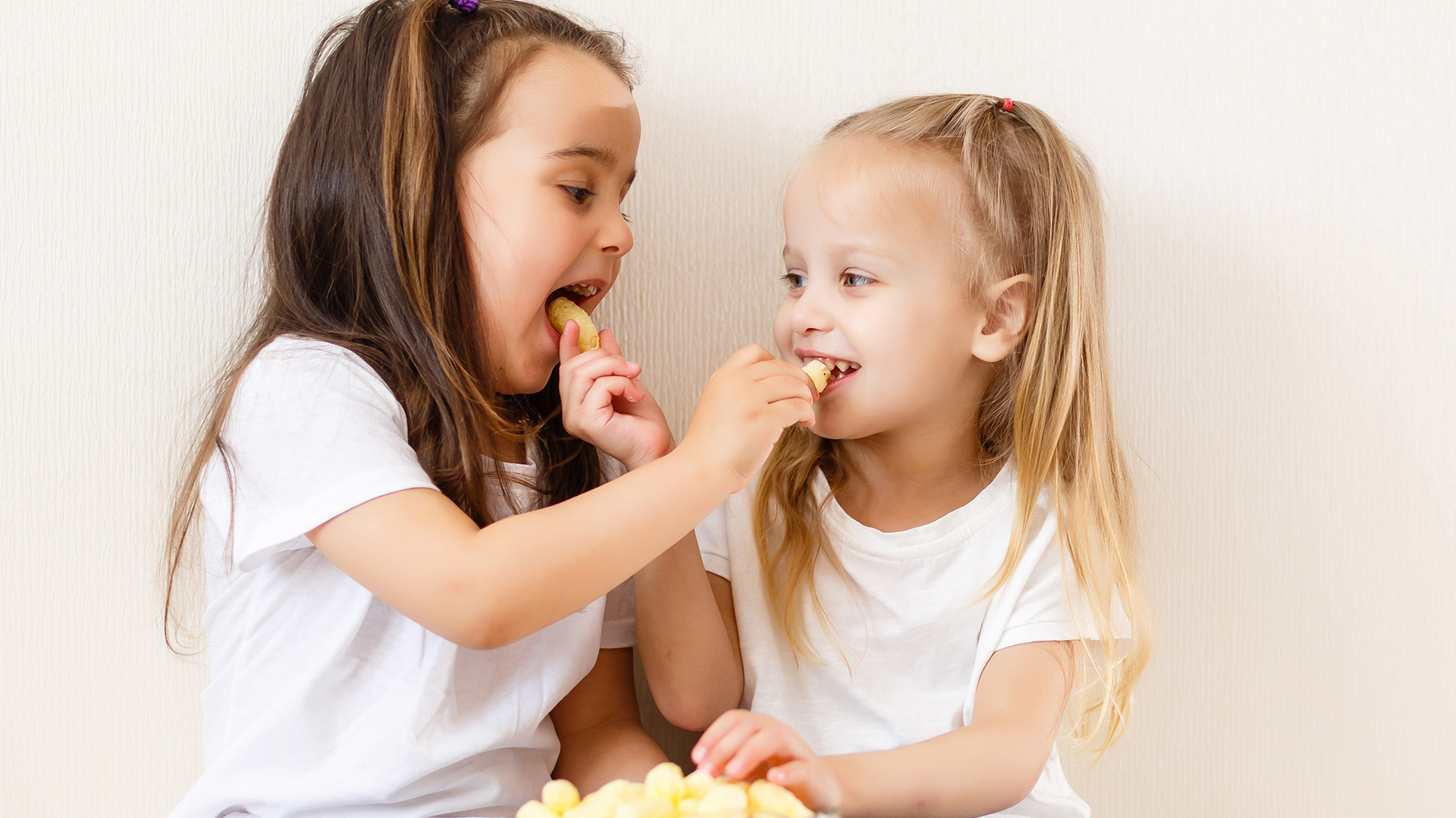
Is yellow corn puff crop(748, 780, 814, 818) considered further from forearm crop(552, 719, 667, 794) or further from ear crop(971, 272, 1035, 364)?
ear crop(971, 272, 1035, 364)

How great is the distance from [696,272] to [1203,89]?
56 centimetres

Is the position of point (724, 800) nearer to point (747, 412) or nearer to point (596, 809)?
point (596, 809)

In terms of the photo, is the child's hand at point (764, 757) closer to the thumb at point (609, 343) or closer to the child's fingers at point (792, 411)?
the child's fingers at point (792, 411)

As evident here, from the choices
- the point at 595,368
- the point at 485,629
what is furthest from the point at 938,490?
the point at 485,629

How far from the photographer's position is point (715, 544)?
101cm

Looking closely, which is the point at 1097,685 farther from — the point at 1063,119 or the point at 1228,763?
the point at 1063,119

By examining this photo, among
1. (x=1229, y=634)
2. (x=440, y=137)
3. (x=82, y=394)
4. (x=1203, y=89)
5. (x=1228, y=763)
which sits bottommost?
(x=1228, y=763)

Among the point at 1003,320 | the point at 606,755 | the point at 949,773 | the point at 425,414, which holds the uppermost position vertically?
the point at 1003,320

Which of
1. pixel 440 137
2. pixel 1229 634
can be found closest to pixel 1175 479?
pixel 1229 634

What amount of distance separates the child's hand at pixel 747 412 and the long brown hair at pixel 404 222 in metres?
0.19

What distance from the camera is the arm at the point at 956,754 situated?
2.03 ft

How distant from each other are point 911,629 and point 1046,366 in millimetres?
265

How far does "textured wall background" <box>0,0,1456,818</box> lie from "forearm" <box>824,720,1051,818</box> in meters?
0.34

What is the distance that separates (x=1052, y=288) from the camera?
3.03 ft
